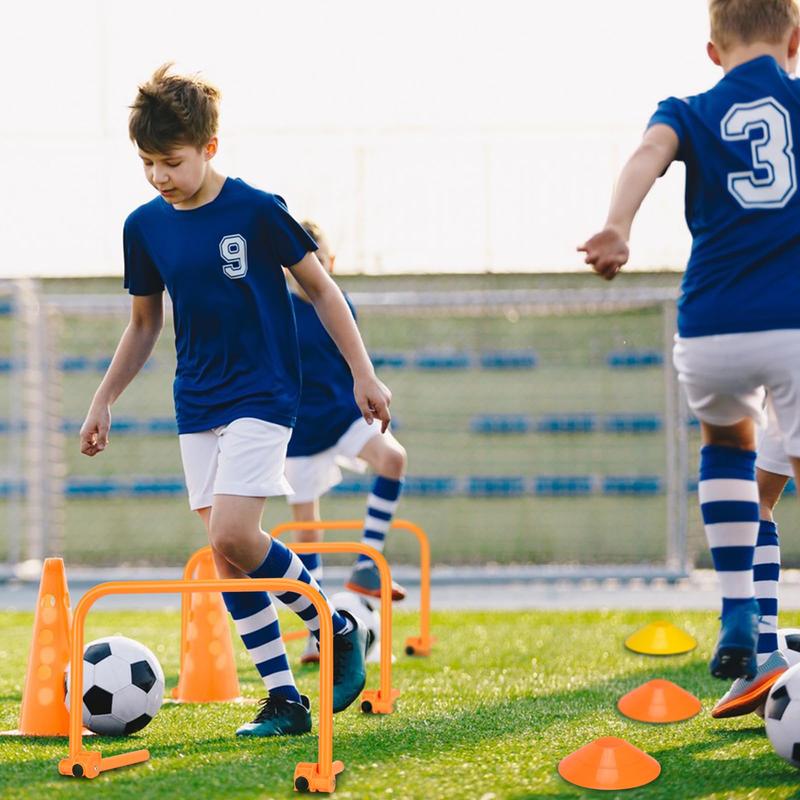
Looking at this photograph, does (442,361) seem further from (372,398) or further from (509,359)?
(372,398)

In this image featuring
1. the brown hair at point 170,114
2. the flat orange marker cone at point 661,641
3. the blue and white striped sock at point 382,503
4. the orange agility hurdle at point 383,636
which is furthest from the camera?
the blue and white striped sock at point 382,503

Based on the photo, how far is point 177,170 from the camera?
323cm

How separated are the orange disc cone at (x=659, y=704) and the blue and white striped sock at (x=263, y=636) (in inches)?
38.3

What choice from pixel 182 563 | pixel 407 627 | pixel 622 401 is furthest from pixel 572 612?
pixel 182 563

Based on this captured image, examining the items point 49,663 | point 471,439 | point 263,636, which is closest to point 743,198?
point 263,636

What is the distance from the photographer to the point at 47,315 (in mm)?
9328

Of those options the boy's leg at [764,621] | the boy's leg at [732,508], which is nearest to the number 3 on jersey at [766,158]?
the boy's leg at [732,508]

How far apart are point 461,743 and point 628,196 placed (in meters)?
1.46

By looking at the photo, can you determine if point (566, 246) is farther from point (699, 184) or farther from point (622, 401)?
point (699, 184)

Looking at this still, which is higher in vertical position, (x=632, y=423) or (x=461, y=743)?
(x=632, y=423)

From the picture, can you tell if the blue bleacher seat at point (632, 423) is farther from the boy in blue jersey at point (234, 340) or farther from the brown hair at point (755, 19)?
the brown hair at point (755, 19)

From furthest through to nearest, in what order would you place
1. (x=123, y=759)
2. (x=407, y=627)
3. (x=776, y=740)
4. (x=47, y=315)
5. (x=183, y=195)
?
(x=47, y=315)
(x=407, y=627)
(x=183, y=195)
(x=123, y=759)
(x=776, y=740)

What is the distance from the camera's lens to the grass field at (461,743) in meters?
2.77

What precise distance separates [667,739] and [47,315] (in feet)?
22.9
